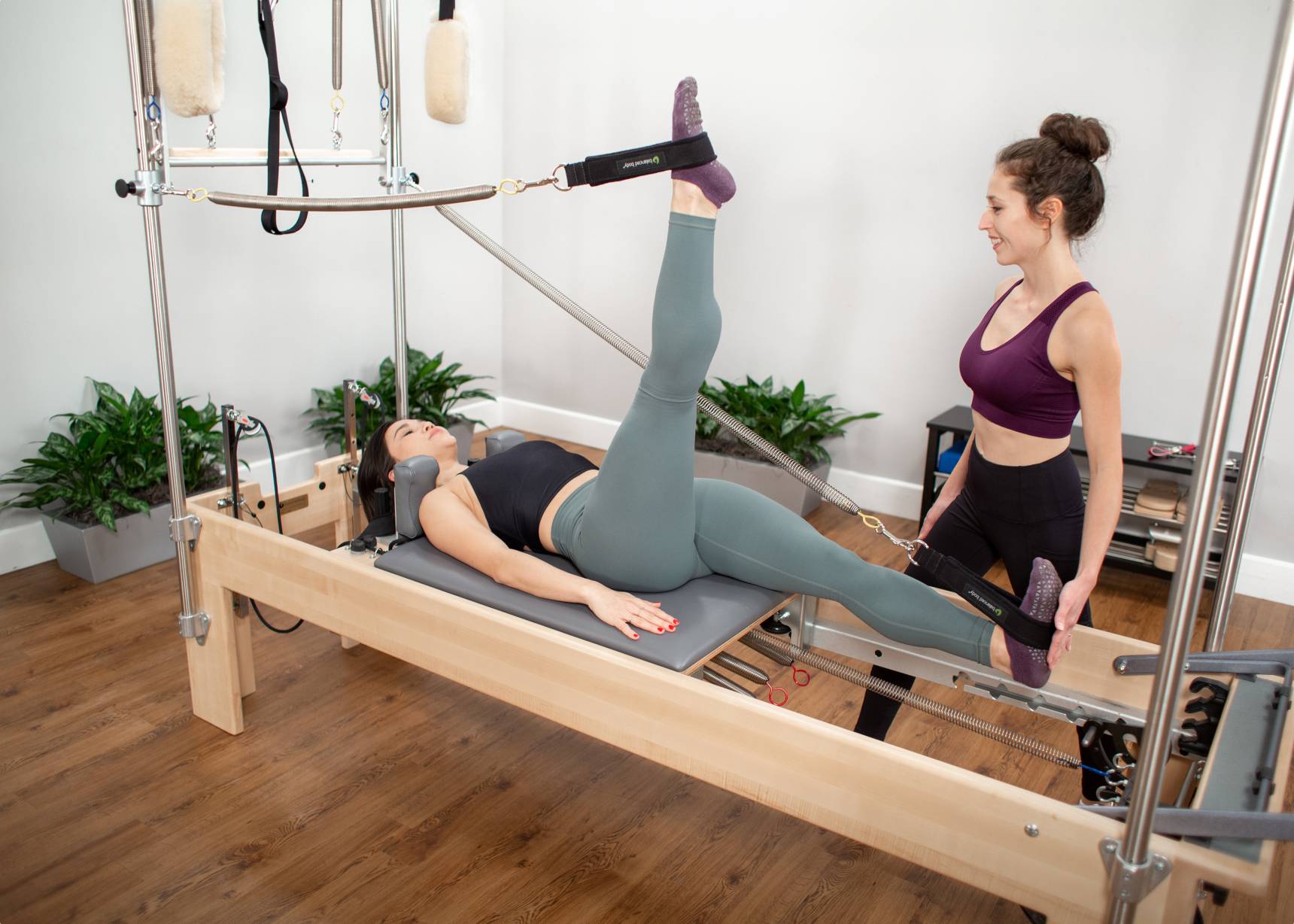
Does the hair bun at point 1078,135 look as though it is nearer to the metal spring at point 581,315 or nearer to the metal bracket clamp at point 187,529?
the metal spring at point 581,315

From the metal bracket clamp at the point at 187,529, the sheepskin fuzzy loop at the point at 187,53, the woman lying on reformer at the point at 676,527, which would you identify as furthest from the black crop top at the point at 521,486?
the sheepskin fuzzy loop at the point at 187,53

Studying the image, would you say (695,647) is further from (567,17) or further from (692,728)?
(567,17)

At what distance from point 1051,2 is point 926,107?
51 cm

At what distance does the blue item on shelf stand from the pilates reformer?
169 cm

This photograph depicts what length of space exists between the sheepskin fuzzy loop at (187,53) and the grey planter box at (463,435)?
235cm

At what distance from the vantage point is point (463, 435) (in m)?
4.33

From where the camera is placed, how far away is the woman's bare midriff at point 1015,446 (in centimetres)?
176

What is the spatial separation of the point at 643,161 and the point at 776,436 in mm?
2332

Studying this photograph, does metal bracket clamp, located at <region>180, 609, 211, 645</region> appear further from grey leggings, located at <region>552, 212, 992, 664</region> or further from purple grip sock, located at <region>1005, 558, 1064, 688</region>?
purple grip sock, located at <region>1005, 558, 1064, 688</region>

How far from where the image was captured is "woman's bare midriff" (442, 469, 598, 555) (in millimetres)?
2049

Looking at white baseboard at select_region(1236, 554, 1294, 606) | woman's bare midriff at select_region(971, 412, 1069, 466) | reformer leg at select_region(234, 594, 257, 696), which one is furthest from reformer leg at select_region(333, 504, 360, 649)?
white baseboard at select_region(1236, 554, 1294, 606)

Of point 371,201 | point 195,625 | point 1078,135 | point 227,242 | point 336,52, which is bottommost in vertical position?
point 195,625

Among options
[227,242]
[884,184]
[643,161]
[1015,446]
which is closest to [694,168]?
[643,161]

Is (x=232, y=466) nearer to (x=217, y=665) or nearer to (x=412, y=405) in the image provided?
(x=217, y=665)
